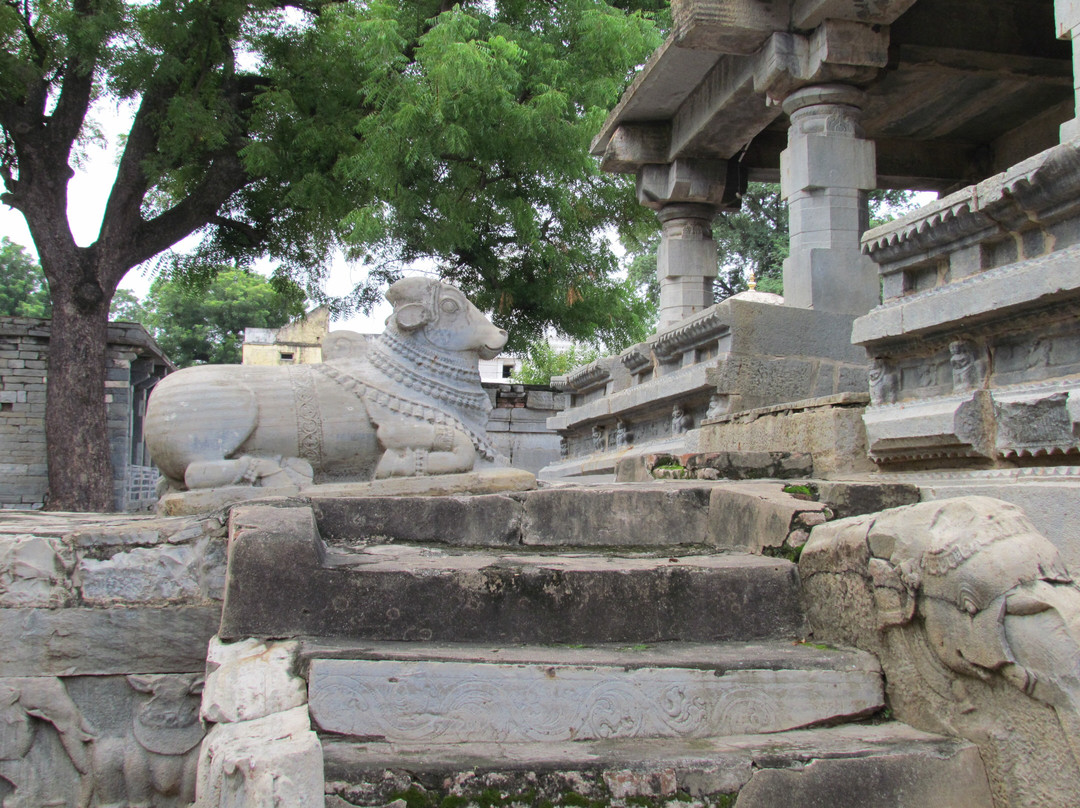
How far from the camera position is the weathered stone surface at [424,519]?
136 inches

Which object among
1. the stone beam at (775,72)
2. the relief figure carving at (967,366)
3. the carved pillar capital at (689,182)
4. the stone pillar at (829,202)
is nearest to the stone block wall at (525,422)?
the carved pillar capital at (689,182)

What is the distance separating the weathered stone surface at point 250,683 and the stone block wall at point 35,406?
42.2 feet

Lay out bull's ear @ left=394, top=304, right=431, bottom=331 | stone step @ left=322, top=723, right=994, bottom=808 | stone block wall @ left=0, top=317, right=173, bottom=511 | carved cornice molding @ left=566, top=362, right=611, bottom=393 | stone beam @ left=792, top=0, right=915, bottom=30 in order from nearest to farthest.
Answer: stone step @ left=322, top=723, right=994, bottom=808 → bull's ear @ left=394, top=304, right=431, bottom=331 → stone beam @ left=792, top=0, right=915, bottom=30 → carved cornice molding @ left=566, top=362, right=611, bottom=393 → stone block wall @ left=0, top=317, right=173, bottom=511

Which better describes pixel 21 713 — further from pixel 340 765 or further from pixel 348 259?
pixel 348 259

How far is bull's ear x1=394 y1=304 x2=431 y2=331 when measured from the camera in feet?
14.7

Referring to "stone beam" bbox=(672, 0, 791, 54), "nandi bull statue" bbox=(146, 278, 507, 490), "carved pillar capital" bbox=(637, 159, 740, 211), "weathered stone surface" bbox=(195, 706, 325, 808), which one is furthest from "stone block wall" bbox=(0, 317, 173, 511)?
"weathered stone surface" bbox=(195, 706, 325, 808)

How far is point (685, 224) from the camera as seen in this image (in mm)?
9461

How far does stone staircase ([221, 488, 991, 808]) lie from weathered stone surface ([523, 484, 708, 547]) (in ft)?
1.74

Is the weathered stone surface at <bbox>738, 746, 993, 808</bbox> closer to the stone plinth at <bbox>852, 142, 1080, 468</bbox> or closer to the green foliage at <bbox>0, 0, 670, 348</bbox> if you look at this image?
the stone plinth at <bbox>852, 142, 1080, 468</bbox>

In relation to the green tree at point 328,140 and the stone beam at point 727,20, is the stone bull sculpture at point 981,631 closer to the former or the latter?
the stone beam at point 727,20

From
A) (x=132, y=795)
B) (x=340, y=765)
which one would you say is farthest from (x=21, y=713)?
(x=340, y=765)

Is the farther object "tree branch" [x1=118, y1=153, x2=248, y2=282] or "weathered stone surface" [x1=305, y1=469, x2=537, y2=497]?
"tree branch" [x1=118, y1=153, x2=248, y2=282]

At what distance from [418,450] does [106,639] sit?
1615 millimetres

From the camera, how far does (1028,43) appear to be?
25.0 ft
